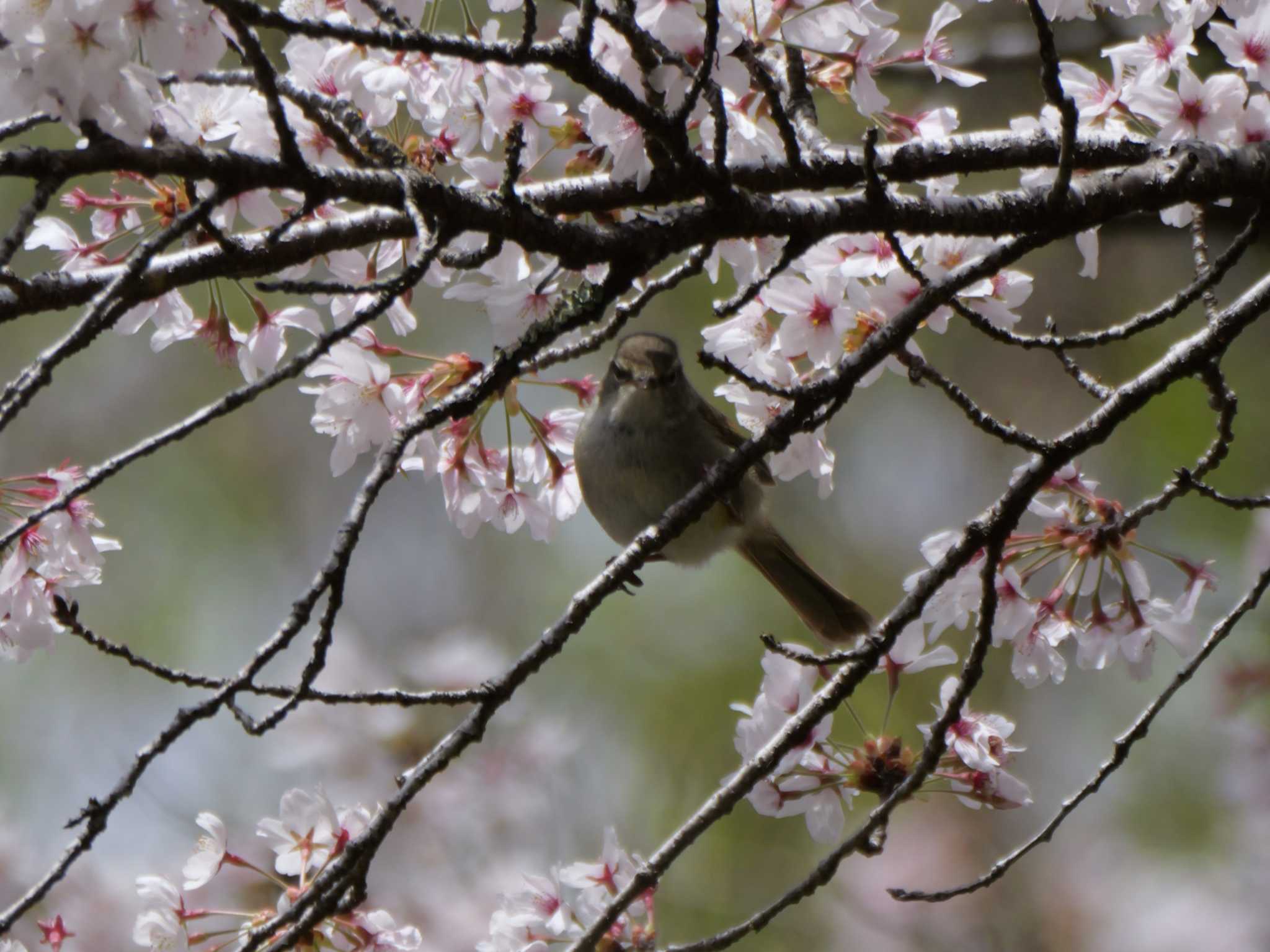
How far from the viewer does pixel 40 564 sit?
2.65m

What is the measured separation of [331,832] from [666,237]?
158 cm

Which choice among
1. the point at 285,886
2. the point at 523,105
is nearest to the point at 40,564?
the point at 285,886

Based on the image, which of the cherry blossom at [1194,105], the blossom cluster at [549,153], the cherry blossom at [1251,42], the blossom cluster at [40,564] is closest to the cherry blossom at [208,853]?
the blossom cluster at [40,564]

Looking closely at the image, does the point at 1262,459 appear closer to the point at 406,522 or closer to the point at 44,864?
the point at 406,522

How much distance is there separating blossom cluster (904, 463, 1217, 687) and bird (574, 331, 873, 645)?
119 cm

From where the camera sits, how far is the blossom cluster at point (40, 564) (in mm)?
2629

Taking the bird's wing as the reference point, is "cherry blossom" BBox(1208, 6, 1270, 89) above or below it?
below

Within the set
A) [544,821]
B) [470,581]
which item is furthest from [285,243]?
[470,581]

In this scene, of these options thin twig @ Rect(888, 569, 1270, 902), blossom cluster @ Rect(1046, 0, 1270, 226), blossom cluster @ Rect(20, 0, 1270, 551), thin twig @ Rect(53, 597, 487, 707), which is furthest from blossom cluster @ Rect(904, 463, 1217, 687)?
thin twig @ Rect(53, 597, 487, 707)

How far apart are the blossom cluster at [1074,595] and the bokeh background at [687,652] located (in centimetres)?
220

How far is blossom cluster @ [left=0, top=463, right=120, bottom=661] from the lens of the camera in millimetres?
2629

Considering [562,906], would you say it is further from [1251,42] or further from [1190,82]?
[1251,42]

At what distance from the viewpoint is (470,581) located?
9.98 m

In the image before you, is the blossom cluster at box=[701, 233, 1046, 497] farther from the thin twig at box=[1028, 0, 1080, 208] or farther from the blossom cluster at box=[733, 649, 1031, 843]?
the blossom cluster at box=[733, 649, 1031, 843]
